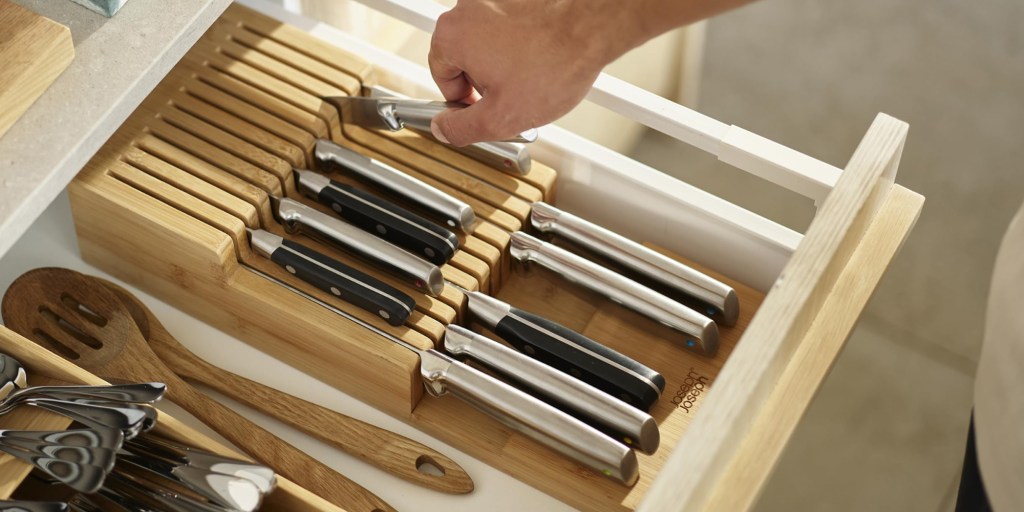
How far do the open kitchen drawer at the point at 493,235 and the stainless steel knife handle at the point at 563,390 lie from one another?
24 millimetres

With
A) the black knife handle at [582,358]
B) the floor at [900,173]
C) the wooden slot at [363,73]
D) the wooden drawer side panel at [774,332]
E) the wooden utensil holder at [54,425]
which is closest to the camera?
the wooden drawer side panel at [774,332]

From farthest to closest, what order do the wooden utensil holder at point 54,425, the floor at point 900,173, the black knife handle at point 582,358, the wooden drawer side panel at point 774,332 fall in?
the floor at point 900,173, the black knife handle at point 582,358, the wooden utensil holder at point 54,425, the wooden drawer side panel at point 774,332

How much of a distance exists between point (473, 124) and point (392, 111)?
87 mm

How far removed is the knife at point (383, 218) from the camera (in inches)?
32.0

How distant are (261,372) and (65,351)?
0.13 metres

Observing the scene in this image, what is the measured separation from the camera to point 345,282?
781mm

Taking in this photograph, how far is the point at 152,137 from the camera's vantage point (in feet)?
2.77

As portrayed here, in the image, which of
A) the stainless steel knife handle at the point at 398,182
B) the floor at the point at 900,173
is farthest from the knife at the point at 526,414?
the floor at the point at 900,173

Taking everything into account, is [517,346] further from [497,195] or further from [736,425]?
[736,425]

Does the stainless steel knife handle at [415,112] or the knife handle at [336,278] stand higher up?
the stainless steel knife handle at [415,112]

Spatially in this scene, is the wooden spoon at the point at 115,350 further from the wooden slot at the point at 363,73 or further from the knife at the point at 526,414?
the wooden slot at the point at 363,73

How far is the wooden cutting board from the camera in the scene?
2.20 feet

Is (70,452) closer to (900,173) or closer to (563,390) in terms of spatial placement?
(563,390)

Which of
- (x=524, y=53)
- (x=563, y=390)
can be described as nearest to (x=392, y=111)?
(x=524, y=53)
